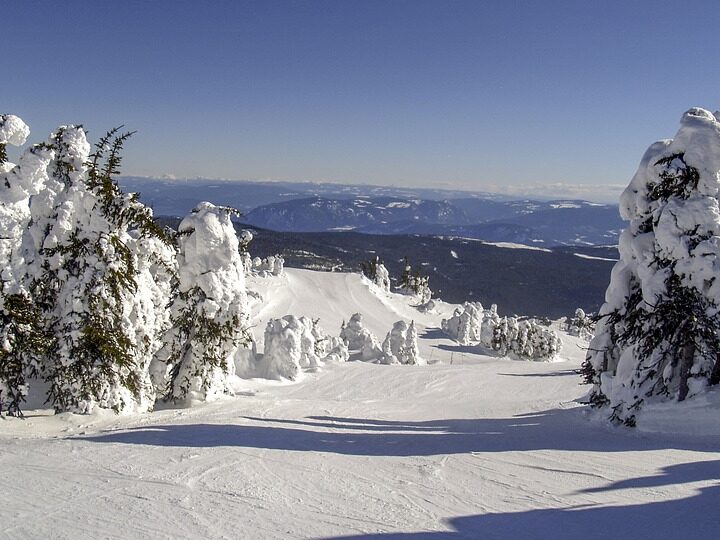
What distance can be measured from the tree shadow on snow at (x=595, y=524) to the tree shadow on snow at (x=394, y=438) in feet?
10.0

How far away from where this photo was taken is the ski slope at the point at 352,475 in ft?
20.9

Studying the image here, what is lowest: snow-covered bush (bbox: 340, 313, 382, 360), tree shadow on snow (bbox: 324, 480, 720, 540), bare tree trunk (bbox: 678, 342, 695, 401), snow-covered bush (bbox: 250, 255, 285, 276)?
snow-covered bush (bbox: 340, 313, 382, 360)

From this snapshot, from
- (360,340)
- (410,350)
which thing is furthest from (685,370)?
(360,340)

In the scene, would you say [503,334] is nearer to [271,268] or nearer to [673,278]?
[271,268]

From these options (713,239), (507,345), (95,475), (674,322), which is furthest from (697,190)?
(507,345)

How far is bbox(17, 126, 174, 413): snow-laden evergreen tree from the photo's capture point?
12.4 m

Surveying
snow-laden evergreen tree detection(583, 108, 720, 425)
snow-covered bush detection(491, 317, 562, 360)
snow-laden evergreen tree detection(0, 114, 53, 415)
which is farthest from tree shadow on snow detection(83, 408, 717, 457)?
snow-covered bush detection(491, 317, 562, 360)

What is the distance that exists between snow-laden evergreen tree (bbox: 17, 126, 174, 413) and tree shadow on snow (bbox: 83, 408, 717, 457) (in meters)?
2.35

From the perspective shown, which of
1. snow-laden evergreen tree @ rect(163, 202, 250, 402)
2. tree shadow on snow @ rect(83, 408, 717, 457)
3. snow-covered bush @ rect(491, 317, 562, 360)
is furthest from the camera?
snow-covered bush @ rect(491, 317, 562, 360)

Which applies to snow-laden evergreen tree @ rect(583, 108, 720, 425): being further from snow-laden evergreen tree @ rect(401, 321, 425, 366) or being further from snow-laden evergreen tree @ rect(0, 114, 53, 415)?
snow-laden evergreen tree @ rect(401, 321, 425, 366)

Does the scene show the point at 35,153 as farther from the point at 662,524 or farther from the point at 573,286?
the point at 573,286

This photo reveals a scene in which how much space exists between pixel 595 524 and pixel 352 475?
357cm

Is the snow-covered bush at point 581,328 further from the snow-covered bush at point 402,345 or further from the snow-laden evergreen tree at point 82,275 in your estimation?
the snow-laden evergreen tree at point 82,275

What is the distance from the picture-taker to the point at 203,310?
15.6 m
